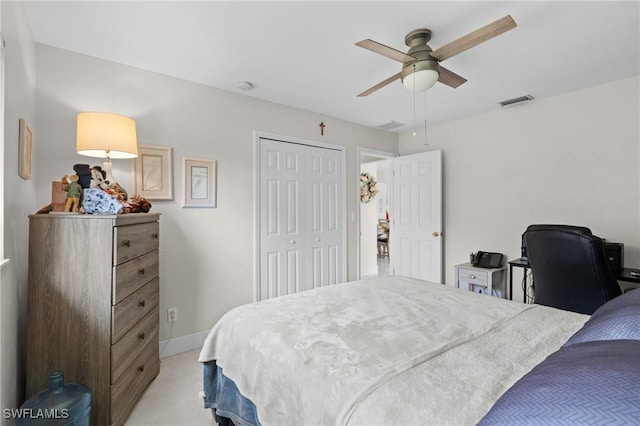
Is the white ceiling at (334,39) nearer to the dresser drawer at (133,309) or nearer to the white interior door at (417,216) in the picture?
the white interior door at (417,216)

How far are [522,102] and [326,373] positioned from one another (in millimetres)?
3499

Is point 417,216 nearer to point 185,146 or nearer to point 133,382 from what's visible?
point 185,146

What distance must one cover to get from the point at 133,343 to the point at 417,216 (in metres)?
3.46

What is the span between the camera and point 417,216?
13.8 feet

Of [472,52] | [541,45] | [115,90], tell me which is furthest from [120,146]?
[541,45]

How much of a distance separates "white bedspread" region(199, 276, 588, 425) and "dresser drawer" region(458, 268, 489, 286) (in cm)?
154

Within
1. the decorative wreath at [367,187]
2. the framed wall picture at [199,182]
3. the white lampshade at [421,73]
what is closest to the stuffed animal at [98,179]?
Answer: the framed wall picture at [199,182]

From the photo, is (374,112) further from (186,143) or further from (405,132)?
(186,143)

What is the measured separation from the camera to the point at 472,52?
7.45 feet

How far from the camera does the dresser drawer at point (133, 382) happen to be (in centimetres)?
171

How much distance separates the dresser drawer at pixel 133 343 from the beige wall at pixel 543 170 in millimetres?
3380

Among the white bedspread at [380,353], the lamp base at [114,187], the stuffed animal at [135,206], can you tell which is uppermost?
the lamp base at [114,187]

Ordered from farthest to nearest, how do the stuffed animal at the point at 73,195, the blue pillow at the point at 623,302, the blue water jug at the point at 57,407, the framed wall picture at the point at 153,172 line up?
the framed wall picture at the point at 153,172 → the stuffed animal at the point at 73,195 → the blue water jug at the point at 57,407 → the blue pillow at the point at 623,302

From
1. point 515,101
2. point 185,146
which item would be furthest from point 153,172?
point 515,101
